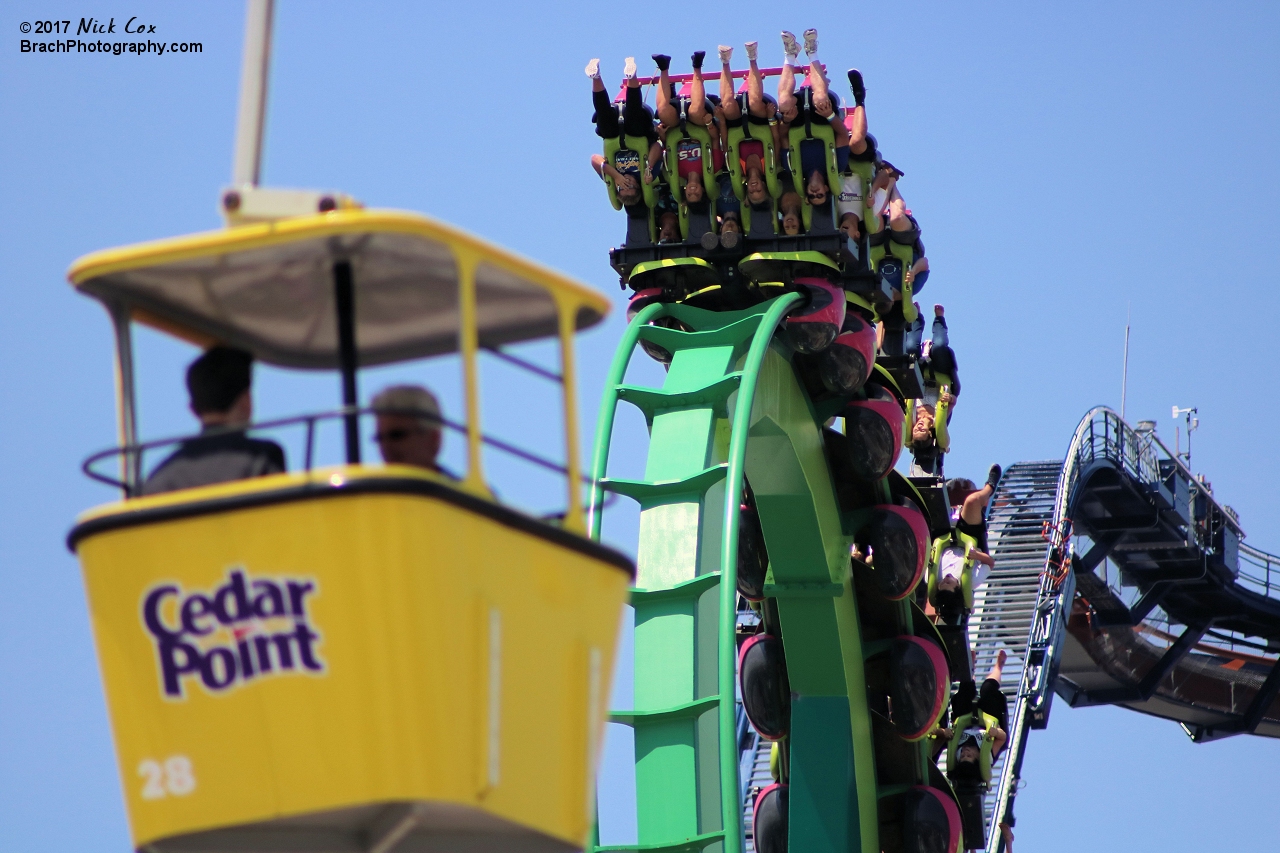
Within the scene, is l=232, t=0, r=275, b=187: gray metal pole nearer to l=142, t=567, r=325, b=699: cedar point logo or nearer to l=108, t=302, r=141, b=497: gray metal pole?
l=108, t=302, r=141, b=497: gray metal pole

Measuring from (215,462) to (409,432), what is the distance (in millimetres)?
469

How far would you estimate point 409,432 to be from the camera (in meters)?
5.07

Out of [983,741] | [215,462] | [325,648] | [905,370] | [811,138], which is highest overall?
[811,138]

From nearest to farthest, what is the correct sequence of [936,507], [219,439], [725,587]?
[219,439]
[725,587]
[936,507]

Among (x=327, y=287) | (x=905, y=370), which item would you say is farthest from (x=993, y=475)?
(x=327, y=287)

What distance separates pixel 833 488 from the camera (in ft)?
47.3

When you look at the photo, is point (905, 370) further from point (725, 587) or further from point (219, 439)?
point (219, 439)

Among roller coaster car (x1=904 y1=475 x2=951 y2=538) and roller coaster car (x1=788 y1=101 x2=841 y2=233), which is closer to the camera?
roller coaster car (x1=788 y1=101 x2=841 y2=233)

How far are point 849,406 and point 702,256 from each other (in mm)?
1562

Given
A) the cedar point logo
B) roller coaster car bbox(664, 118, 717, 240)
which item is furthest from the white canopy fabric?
roller coaster car bbox(664, 118, 717, 240)

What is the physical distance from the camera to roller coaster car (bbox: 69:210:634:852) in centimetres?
484

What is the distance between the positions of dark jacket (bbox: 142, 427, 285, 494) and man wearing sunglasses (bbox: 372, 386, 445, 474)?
252 millimetres

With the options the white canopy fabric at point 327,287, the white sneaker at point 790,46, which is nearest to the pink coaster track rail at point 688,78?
the white sneaker at point 790,46

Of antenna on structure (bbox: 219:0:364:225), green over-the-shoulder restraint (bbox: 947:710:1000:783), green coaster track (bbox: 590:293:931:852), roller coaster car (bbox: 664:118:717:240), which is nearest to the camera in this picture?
antenna on structure (bbox: 219:0:364:225)
